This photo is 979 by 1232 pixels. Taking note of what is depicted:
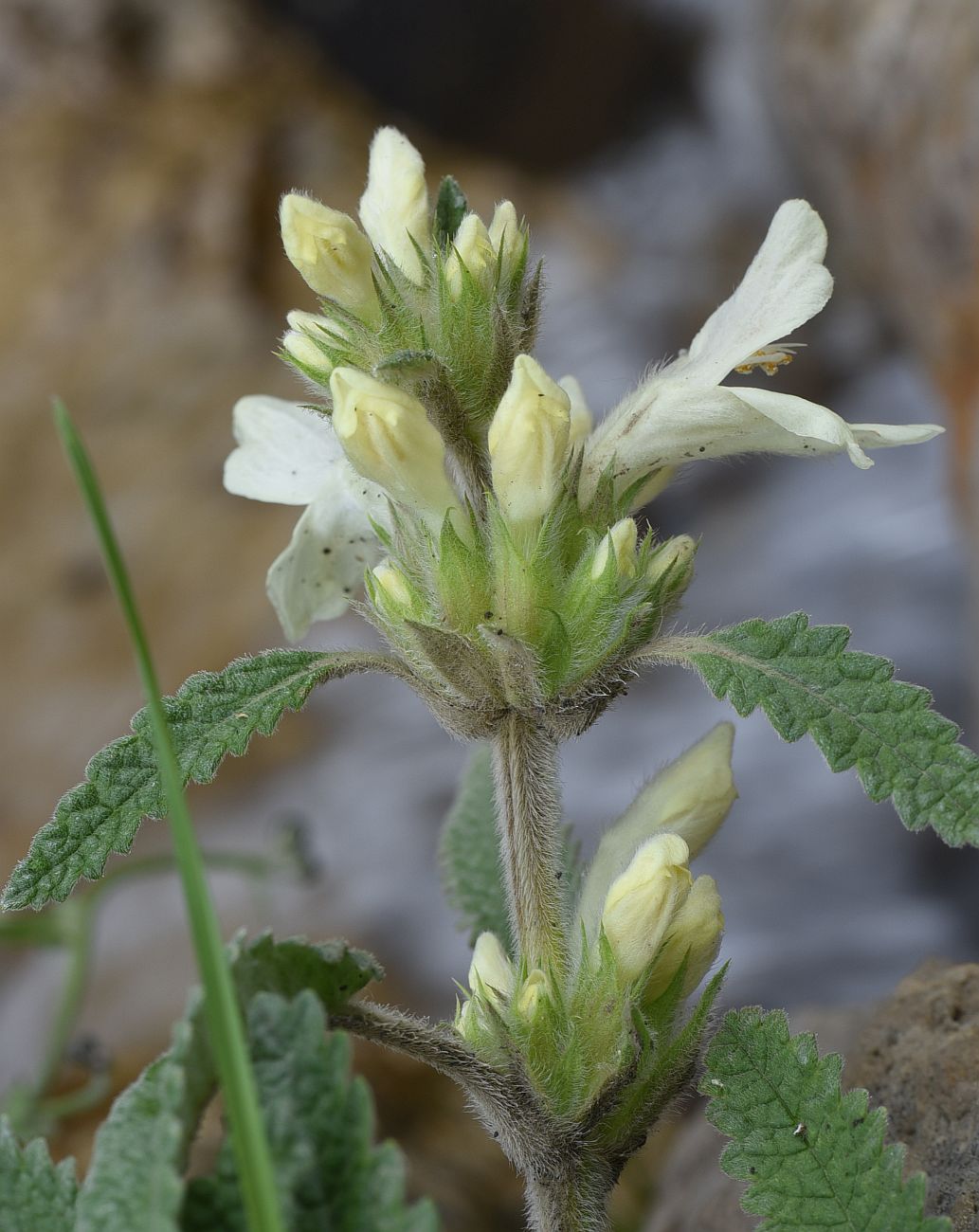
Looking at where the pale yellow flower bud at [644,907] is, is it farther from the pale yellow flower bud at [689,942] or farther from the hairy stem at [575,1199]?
the hairy stem at [575,1199]

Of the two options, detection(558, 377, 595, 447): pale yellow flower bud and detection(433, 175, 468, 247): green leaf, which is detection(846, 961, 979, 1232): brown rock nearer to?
detection(558, 377, 595, 447): pale yellow flower bud

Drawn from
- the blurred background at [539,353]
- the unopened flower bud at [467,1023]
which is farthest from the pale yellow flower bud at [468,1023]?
the blurred background at [539,353]

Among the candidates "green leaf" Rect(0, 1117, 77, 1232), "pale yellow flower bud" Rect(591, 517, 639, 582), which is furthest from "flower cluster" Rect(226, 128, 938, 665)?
"green leaf" Rect(0, 1117, 77, 1232)

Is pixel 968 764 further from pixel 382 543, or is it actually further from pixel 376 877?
pixel 376 877

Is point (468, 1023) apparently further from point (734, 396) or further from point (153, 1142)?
point (734, 396)

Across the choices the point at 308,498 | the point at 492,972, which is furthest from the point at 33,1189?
the point at 308,498

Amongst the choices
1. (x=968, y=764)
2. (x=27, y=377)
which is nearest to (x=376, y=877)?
(x=27, y=377)
